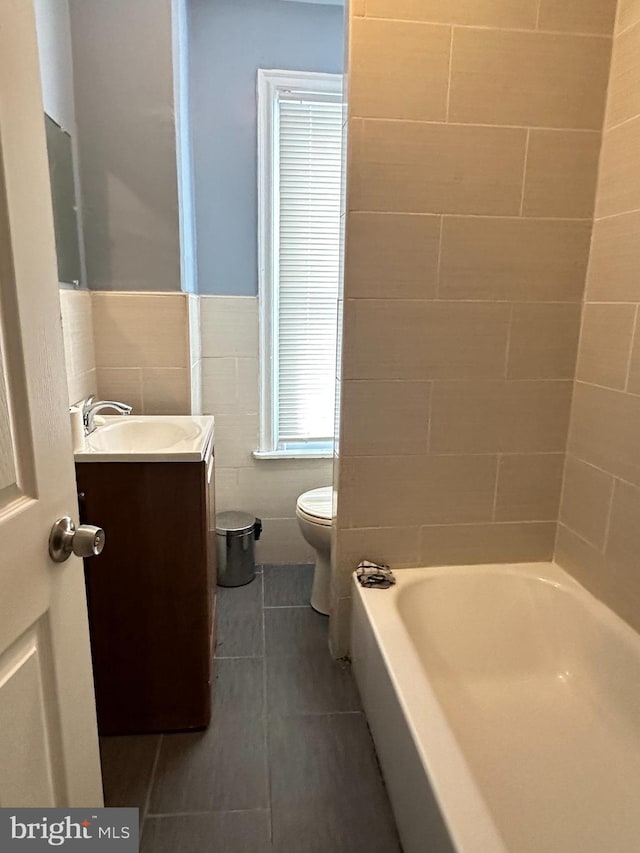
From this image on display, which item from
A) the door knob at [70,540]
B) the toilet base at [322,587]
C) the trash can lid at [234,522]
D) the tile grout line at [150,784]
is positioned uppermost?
the door knob at [70,540]

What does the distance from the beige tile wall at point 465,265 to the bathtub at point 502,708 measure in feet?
0.59

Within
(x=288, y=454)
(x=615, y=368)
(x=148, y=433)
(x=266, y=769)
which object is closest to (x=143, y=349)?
(x=148, y=433)

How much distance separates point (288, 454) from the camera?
2773mm

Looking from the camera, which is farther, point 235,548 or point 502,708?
point 235,548

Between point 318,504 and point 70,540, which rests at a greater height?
point 70,540

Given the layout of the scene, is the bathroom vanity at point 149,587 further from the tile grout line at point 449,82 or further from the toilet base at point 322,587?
the tile grout line at point 449,82

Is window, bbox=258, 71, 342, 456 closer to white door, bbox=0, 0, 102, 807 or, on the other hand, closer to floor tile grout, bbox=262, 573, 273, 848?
floor tile grout, bbox=262, 573, 273, 848

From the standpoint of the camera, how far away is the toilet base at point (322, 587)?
2.33 metres

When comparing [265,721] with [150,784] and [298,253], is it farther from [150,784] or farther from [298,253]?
[298,253]

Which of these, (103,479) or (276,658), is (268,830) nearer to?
(276,658)

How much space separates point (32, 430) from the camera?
0.79 metres

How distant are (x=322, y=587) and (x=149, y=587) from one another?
3.03 ft

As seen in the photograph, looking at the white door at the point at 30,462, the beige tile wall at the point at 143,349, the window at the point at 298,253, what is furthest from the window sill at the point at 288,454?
the white door at the point at 30,462

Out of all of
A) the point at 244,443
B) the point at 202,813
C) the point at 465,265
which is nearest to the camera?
the point at 202,813
